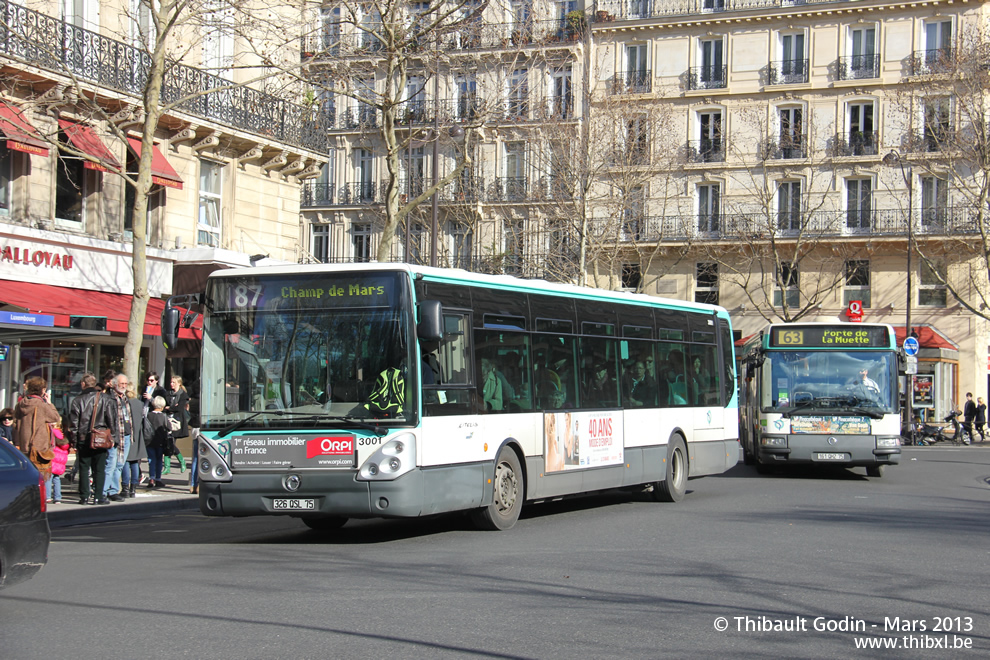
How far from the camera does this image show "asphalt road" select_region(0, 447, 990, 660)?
6.58 meters

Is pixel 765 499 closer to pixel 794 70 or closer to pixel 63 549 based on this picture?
pixel 63 549

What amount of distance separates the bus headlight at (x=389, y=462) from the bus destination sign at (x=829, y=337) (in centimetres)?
1199

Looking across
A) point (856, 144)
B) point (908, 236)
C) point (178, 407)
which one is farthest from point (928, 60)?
point (178, 407)

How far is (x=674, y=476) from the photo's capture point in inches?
646

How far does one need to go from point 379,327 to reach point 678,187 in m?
37.6

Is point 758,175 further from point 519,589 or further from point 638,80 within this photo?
point 519,589

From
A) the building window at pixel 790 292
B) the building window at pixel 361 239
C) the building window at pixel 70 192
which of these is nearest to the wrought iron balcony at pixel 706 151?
the building window at pixel 790 292

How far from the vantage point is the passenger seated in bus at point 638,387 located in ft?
50.0

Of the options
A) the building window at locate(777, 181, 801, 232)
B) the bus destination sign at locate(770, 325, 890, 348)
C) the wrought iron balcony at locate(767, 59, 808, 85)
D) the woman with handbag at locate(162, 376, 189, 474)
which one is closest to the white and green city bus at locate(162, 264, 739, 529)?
the woman with handbag at locate(162, 376, 189, 474)

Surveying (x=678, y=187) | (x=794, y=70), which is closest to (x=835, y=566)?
(x=678, y=187)

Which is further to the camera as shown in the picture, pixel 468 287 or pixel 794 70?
pixel 794 70

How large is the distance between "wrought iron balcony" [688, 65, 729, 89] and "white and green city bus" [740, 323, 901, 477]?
1181 inches

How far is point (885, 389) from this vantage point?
2038 centimetres

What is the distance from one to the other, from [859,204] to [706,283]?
703 cm
